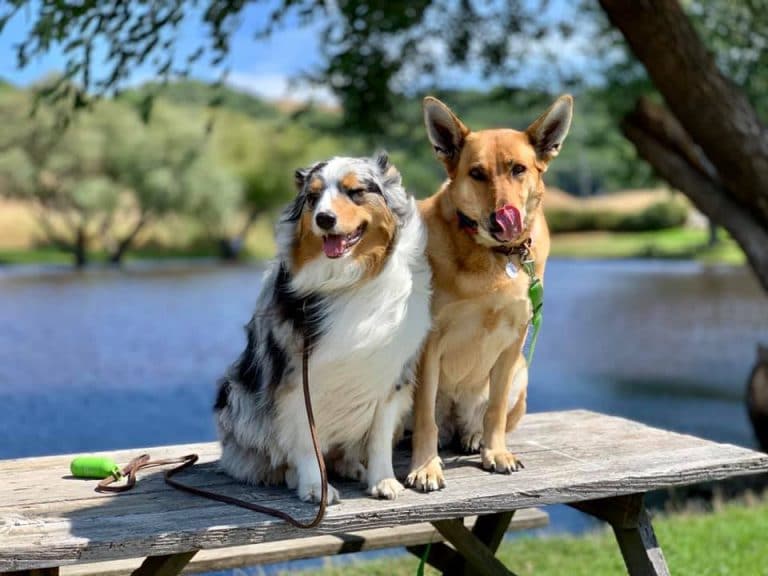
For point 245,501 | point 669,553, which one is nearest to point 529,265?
point 245,501

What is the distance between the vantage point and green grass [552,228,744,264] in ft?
144

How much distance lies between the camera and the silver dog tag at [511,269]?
3.24 metres

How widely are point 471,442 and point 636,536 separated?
0.73 m

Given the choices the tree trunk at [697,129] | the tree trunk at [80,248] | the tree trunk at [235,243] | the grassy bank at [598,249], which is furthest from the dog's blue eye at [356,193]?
the tree trunk at [235,243]

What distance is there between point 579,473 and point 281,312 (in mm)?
1267

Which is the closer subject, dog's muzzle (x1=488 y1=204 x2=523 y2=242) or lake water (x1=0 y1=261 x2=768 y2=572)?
dog's muzzle (x1=488 y1=204 x2=523 y2=242)

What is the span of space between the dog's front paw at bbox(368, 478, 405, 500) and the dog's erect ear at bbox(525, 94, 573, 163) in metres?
1.23

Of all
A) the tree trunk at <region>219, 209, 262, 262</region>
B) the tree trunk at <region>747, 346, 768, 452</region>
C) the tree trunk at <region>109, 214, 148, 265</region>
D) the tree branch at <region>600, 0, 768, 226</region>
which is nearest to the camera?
the tree branch at <region>600, 0, 768, 226</region>

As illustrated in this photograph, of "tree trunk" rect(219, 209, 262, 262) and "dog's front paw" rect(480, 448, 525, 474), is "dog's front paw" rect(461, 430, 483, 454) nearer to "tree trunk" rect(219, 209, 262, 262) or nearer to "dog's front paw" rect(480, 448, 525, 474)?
"dog's front paw" rect(480, 448, 525, 474)

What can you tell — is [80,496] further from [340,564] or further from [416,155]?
[416,155]

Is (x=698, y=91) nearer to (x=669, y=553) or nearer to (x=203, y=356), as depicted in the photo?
(x=669, y=553)

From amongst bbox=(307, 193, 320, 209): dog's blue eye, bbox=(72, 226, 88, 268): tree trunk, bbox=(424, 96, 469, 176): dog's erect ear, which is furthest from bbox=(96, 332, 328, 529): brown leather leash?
bbox=(72, 226, 88, 268): tree trunk

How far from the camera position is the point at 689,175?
26.0 ft

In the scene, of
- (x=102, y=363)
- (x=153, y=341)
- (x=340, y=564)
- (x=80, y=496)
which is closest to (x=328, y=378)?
(x=80, y=496)
